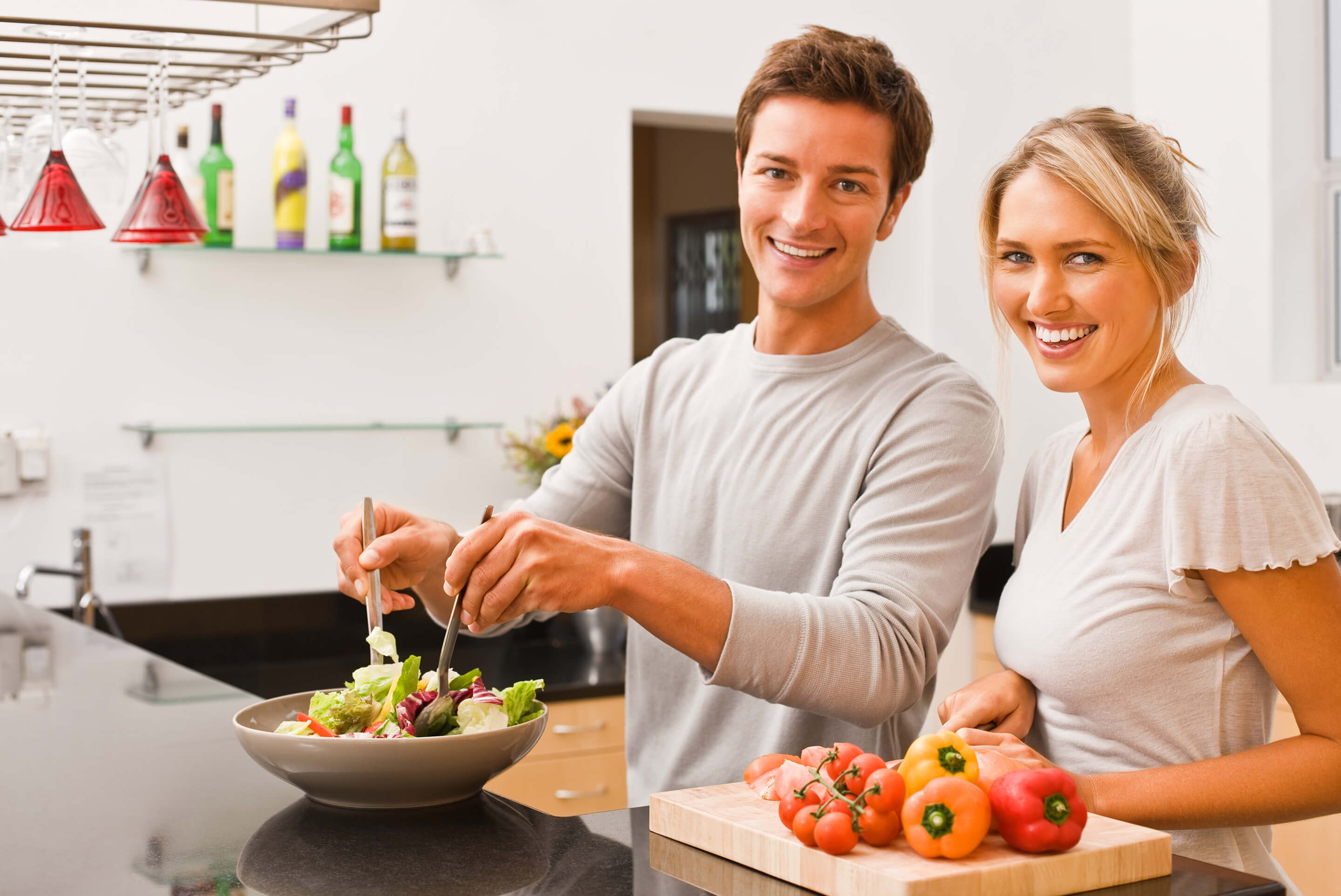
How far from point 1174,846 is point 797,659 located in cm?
39

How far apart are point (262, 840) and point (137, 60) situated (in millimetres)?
978

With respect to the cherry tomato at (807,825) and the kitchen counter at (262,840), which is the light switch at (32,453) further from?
the cherry tomato at (807,825)

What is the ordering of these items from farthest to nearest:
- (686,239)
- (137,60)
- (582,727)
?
(686,239) → (582,727) → (137,60)

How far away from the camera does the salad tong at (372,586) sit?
1.29 metres

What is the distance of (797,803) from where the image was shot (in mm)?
1013

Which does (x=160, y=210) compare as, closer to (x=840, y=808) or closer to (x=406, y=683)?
(x=406, y=683)

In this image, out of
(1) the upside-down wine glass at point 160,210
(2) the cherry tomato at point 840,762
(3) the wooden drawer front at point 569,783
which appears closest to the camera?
(2) the cherry tomato at point 840,762

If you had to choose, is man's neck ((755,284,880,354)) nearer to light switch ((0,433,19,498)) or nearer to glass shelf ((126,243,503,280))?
glass shelf ((126,243,503,280))

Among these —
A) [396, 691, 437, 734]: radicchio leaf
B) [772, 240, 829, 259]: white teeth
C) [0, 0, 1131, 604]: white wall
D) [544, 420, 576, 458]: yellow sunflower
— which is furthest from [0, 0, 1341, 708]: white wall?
[396, 691, 437, 734]: radicchio leaf

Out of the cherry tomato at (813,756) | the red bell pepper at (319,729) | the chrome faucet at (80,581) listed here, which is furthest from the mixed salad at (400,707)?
the chrome faucet at (80,581)

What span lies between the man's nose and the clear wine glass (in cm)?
95

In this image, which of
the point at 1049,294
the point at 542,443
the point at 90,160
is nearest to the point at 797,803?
the point at 1049,294

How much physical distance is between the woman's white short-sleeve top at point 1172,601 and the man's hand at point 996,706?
2 centimetres

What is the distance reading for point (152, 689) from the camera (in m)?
1.83
